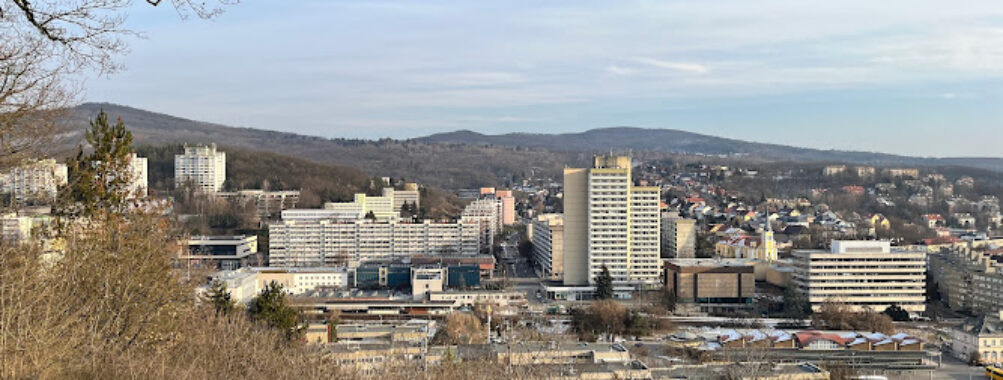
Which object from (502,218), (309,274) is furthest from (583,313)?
(502,218)

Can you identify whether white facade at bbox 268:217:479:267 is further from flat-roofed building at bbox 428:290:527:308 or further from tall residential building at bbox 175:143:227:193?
tall residential building at bbox 175:143:227:193

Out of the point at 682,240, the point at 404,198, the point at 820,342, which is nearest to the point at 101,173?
the point at 820,342

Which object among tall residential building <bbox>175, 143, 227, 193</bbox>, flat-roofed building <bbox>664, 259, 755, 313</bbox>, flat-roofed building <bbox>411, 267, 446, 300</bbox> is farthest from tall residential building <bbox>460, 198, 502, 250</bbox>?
tall residential building <bbox>175, 143, 227, 193</bbox>

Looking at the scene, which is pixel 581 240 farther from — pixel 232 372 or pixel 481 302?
pixel 232 372

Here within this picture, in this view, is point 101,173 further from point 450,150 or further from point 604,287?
Result: point 450,150

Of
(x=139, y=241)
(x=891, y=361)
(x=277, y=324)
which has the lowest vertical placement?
(x=891, y=361)

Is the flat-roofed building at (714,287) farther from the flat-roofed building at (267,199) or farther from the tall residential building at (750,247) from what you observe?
the flat-roofed building at (267,199)

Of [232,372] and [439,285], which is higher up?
[232,372]
